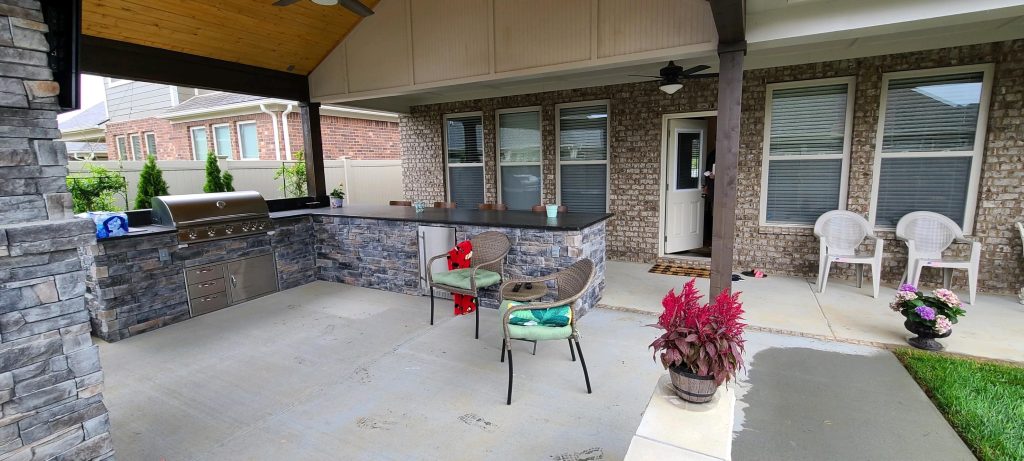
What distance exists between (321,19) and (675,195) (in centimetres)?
523

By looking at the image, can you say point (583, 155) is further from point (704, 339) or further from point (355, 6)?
point (704, 339)

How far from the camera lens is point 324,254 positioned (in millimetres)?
5879

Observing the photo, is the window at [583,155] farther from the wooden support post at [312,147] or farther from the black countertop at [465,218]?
the wooden support post at [312,147]

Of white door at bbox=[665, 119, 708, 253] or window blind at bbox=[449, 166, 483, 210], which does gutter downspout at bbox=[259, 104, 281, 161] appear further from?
white door at bbox=[665, 119, 708, 253]

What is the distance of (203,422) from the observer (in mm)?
2709

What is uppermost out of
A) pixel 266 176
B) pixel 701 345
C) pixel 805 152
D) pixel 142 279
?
pixel 805 152

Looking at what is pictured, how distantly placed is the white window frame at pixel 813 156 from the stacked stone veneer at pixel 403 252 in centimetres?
241

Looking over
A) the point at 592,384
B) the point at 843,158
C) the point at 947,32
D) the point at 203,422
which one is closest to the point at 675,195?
the point at 843,158

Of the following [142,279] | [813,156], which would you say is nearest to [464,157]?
[142,279]

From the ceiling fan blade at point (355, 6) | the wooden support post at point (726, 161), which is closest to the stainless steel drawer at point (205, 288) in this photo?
the ceiling fan blade at point (355, 6)

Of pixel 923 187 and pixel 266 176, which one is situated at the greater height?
pixel 266 176

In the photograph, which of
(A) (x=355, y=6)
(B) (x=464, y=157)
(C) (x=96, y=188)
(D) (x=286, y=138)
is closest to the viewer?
(A) (x=355, y=6)

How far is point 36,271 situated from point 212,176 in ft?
19.2

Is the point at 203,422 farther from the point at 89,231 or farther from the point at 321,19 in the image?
the point at 321,19
